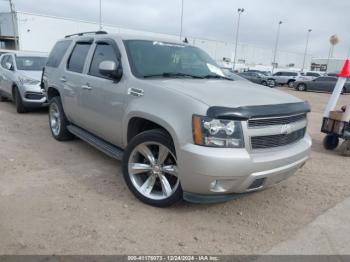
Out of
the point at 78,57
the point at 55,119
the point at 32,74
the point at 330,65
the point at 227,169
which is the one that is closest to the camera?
the point at 227,169

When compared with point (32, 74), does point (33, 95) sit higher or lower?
lower

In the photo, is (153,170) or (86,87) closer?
(153,170)

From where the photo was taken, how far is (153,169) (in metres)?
3.60

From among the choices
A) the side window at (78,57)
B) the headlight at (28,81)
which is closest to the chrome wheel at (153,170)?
the side window at (78,57)

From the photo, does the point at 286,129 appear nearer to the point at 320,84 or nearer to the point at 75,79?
the point at 75,79

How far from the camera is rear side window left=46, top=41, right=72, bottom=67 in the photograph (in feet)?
19.2

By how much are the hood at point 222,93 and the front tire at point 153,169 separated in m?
0.54

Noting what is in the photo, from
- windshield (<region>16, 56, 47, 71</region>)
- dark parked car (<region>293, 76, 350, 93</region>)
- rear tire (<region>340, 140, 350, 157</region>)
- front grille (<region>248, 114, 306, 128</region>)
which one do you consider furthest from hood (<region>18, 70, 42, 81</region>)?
A: dark parked car (<region>293, 76, 350, 93</region>)

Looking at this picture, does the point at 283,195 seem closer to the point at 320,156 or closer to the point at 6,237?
the point at 320,156

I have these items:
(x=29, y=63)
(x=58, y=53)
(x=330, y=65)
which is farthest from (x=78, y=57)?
(x=330, y=65)

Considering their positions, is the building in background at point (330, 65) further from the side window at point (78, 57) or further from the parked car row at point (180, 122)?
the parked car row at point (180, 122)

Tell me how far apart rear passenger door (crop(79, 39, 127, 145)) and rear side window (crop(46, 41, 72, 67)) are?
1358 mm

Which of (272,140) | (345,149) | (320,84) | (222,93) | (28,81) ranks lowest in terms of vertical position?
(320,84)

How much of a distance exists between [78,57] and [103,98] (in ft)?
4.68
